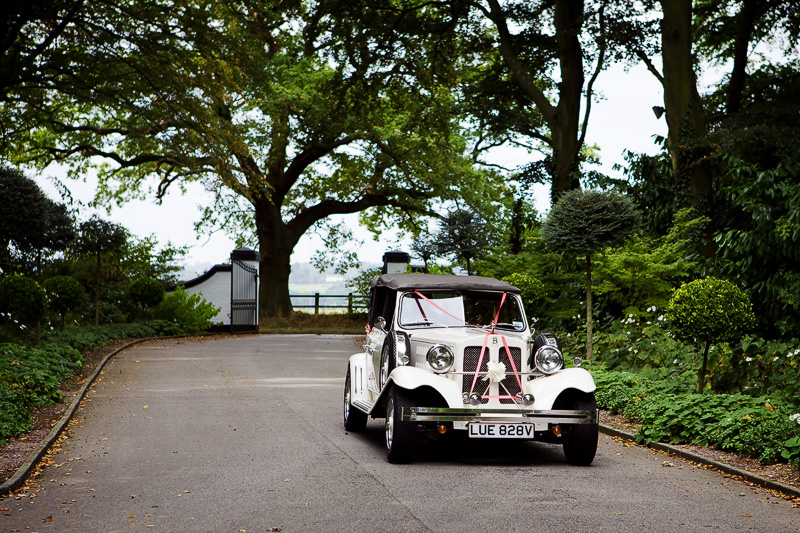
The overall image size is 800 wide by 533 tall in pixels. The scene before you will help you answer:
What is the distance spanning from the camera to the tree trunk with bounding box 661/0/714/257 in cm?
Answer: 1770

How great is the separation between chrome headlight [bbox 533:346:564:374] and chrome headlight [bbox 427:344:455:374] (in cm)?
94

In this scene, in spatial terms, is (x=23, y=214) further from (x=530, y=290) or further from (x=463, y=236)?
(x=530, y=290)

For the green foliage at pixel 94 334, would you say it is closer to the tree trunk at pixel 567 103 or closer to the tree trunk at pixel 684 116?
the tree trunk at pixel 567 103

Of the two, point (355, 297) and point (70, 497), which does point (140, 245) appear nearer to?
point (355, 297)

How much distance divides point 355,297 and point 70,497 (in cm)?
3023

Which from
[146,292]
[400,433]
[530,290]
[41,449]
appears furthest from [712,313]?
[146,292]

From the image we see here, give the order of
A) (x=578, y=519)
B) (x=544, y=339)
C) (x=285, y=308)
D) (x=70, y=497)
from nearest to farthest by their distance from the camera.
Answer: (x=578, y=519) < (x=70, y=497) < (x=544, y=339) < (x=285, y=308)

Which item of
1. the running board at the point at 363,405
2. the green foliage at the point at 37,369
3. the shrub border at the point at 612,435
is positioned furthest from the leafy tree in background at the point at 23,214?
the running board at the point at 363,405

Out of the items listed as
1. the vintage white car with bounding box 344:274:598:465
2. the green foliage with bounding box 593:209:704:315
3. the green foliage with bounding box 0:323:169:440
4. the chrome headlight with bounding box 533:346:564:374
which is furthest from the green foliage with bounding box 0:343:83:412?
the green foliage with bounding box 593:209:704:315

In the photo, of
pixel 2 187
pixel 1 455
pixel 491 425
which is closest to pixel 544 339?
pixel 491 425

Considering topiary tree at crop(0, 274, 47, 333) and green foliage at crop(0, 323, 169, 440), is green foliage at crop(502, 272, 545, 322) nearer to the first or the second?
green foliage at crop(0, 323, 169, 440)

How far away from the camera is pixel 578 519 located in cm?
606

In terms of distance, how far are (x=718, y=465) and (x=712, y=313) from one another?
104 inches

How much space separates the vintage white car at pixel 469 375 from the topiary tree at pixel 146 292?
60.2 feet
